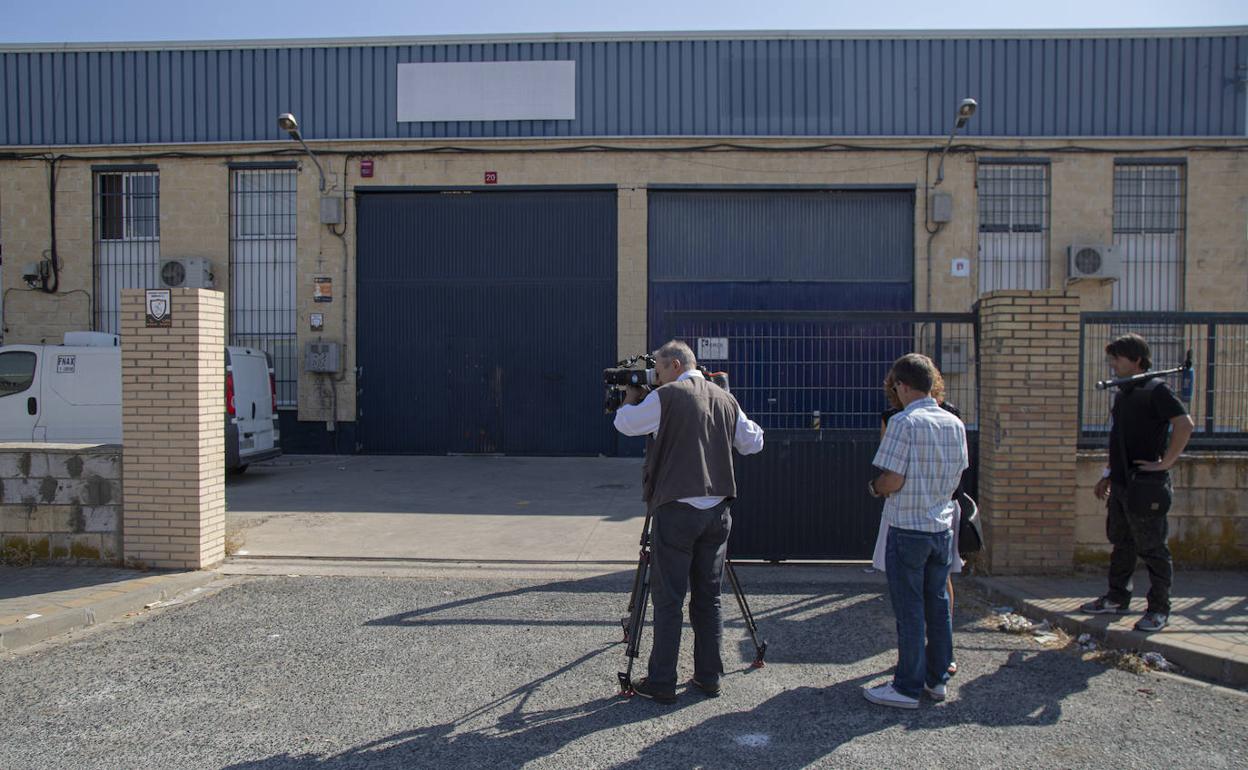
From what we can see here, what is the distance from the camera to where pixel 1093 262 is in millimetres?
14023

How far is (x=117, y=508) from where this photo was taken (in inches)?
279

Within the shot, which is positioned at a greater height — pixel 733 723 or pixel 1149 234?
pixel 1149 234

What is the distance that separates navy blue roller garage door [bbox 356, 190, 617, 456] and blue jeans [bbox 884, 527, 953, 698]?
34.1 ft

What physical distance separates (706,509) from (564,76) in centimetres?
1193

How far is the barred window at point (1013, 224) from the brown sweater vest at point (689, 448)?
11529 millimetres

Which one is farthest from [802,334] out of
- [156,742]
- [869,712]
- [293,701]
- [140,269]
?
[140,269]

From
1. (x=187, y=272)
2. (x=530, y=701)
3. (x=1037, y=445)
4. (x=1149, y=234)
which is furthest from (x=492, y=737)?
(x=1149, y=234)

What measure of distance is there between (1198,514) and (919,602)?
391cm

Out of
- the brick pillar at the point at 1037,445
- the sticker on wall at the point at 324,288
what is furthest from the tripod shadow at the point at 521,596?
the sticker on wall at the point at 324,288

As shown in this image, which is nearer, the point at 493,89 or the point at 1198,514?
the point at 1198,514

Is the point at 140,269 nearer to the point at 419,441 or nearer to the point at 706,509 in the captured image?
the point at 419,441

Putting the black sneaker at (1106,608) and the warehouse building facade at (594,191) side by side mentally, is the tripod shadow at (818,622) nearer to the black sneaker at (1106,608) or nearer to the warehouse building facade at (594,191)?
the black sneaker at (1106,608)

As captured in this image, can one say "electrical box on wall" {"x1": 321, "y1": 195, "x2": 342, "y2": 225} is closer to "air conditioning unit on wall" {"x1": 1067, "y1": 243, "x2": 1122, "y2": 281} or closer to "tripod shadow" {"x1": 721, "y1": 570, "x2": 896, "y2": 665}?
"tripod shadow" {"x1": 721, "y1": 570, "x2": 896, "y2": 665}

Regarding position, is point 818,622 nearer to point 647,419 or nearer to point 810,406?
point 810,406
